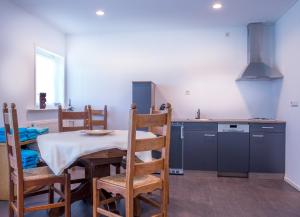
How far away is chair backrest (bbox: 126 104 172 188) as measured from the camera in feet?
6.04

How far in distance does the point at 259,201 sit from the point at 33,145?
9.30 ft

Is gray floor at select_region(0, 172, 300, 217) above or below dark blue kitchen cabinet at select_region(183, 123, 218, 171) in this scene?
below

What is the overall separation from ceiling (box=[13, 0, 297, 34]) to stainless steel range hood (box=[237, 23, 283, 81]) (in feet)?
0.62

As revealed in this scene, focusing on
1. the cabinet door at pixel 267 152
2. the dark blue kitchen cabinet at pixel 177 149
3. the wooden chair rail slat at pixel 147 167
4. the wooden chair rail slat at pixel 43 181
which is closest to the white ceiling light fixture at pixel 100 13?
the dark blue kitchen cabinet at pixel 177 149

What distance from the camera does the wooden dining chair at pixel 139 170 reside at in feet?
6.07

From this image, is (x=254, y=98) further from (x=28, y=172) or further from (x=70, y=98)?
(x=28, y=172)

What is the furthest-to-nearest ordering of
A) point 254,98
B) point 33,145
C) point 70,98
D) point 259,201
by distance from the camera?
1. point 70,98
2. point 254,98
3. point 33,145
4. point 259,201

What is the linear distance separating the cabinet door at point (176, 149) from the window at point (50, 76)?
2247 millimetres

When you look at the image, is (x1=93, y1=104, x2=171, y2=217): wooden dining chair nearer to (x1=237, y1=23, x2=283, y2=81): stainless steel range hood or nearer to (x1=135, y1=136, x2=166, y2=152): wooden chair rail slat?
(x1=135, y1=136, x2=166, y2=152): wooden chair rail slat

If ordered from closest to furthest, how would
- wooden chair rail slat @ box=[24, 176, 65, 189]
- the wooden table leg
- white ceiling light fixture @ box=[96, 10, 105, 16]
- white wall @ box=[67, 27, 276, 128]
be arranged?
wooden chair rail slat @ box=[24, 176, 65, 189] < the wooden table leg < white ceiling light fixture @ box=[96, 10, 105, 16] < white wall @ box=[67, 27, 276, 128]

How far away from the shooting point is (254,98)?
4711 millimetres

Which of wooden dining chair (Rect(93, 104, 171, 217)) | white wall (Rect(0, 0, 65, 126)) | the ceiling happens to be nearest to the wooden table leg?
wooden dining chair (Rect(93, 104, 171, 217))

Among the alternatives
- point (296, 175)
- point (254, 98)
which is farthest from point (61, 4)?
point (296, 175)

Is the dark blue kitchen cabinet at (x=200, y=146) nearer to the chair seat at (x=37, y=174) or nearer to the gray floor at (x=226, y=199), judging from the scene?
the gray floor at (x=226, y=199)
